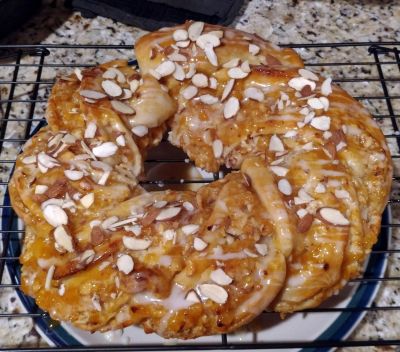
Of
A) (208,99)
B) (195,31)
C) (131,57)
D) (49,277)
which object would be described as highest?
(195,31)

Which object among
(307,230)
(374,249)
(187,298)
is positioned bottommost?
(374,249)

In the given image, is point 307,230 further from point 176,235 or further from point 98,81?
point 98,81

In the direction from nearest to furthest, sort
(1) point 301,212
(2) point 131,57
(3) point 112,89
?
(1) point 301,212 → (3) point 112,89 → (2) point 131,57

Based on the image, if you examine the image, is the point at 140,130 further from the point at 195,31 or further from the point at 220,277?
the point at 220,277

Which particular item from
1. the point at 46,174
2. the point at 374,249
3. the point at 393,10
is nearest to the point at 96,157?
the point at 46,174

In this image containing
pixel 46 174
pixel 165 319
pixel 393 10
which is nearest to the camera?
pixel 165 319

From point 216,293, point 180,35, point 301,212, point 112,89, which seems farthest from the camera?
point 180,35

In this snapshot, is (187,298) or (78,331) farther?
(78,331)

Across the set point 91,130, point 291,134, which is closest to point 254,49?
point 291,134
